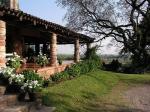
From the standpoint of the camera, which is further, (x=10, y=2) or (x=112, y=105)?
(x=10, y=2)

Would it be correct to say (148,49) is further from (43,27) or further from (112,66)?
(43,27)

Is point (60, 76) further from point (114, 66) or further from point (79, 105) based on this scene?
point (114, 66)

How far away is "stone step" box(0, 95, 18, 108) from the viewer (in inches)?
399

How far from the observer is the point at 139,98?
15.7 metres

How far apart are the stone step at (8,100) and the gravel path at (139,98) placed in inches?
193

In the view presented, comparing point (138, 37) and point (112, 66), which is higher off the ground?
point (138, 37)

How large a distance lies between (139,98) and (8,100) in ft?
24.1

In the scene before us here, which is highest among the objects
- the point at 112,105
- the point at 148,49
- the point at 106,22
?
the point at 106,22

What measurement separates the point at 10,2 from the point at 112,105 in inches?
604

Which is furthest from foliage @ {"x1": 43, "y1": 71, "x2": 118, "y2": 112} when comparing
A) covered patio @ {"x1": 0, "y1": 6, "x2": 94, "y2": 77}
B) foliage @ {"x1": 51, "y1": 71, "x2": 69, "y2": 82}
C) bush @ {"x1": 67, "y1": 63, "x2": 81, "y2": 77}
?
bush @ {"x1": 67, "y1": 63, "x2": 81, "y2": 77}

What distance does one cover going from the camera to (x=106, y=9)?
3962 centimetres

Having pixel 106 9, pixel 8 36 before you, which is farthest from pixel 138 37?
pixel 8 36

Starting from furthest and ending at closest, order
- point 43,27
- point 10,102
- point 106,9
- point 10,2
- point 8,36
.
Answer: point 106,9 < point 10,2 < point 8,36 < point 43,27 < point 10,102

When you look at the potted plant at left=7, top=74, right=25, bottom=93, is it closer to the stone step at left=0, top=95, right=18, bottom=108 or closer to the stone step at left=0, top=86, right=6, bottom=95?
the stone step at left=0, top=86, right=6, bottom=95
